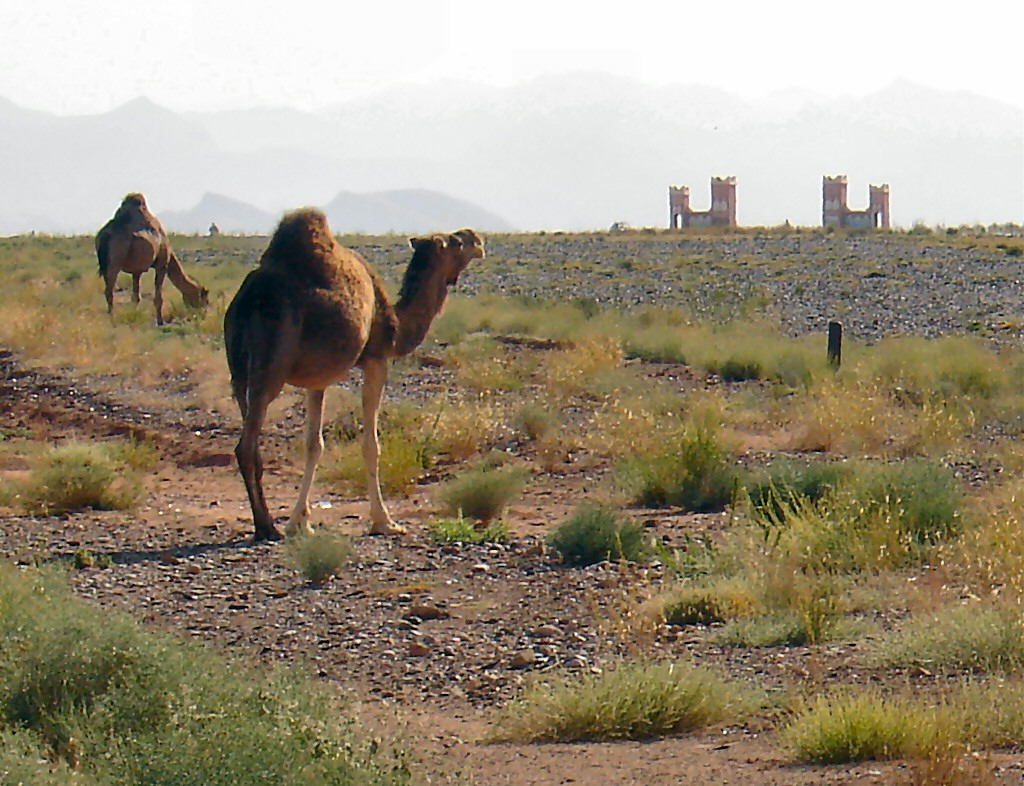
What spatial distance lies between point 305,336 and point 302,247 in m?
0.73

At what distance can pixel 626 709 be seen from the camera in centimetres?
734

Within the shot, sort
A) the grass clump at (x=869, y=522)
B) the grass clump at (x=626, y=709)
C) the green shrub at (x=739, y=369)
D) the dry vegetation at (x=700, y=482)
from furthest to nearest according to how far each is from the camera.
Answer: the green shrub at (x=739, y=369) < the grass clump at (x=869, y=522) < the dry vegetation at (x=700, y=482) < the grass clump at (x=626, y=709)

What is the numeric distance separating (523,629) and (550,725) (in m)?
2.27

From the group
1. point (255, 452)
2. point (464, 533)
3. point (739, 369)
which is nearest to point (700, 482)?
point (464, 533)

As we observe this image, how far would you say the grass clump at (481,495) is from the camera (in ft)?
44.4

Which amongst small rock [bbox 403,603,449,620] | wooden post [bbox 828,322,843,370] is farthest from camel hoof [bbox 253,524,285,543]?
wooden post [bbox 828,322,843,370]

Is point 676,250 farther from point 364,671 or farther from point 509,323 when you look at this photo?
point 364,671

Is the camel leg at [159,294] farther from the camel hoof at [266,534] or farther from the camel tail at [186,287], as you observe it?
the camel hoof at [266,534]

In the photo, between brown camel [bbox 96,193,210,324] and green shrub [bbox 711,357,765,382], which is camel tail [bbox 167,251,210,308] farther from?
green shrub [bbox 711,357,765,382]

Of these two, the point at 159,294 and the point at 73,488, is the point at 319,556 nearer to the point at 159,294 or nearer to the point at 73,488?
the point at 73,488

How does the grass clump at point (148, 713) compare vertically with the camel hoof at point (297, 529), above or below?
above

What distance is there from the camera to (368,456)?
13336 mm

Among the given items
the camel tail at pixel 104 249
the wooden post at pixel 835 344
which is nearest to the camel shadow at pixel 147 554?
the wooden post at pixel 835 344

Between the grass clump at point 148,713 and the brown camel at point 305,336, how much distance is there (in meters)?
3.95
